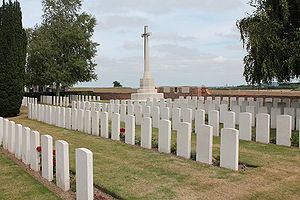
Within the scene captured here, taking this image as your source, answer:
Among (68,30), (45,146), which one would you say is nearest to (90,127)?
(45,146)

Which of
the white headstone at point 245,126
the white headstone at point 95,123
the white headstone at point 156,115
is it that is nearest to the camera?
the white headstone at point 245,126

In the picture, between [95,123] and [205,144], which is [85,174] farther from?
[95,123]

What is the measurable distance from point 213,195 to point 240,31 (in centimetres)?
997

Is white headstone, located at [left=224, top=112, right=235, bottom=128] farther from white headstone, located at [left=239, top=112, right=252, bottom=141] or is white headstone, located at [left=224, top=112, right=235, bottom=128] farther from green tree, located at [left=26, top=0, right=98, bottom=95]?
green tree, located at [left=26, top=0, right=98, bottom=95]

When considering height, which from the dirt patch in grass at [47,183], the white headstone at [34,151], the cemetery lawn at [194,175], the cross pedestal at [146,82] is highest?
the cross pedestal at [146,82]

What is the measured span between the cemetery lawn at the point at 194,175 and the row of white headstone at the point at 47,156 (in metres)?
0.55

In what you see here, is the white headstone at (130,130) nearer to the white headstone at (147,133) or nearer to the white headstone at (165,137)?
the white headstone at (147,133)

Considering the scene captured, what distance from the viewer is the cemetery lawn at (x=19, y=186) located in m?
4.78

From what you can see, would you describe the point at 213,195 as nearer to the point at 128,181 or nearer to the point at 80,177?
the point at 128,181

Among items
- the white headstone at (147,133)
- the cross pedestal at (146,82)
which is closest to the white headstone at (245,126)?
the white headstone at (147,133)

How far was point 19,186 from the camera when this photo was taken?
5.25m

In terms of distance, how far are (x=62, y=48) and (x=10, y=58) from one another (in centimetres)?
1449

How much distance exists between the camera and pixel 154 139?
8.73 meters

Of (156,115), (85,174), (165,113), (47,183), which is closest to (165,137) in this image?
(47,183)
